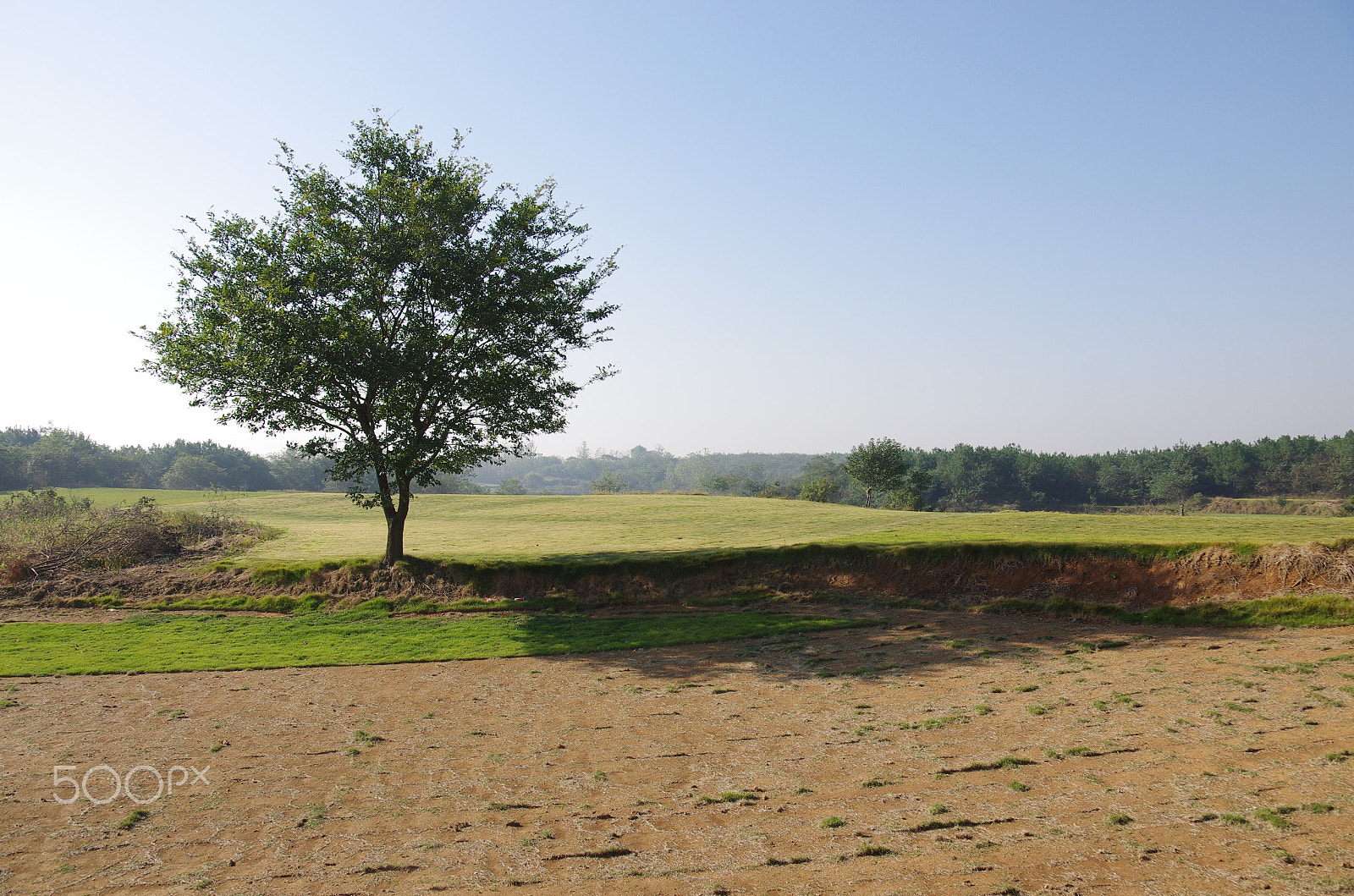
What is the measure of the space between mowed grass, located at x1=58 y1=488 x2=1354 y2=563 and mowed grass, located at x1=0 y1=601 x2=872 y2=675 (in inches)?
225

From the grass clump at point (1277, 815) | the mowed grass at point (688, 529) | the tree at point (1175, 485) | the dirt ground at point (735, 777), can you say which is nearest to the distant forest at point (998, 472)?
the tree at point (1175, 485)

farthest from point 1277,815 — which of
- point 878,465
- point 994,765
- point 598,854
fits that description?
point 878,465

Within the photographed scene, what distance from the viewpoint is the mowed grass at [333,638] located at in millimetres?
18797

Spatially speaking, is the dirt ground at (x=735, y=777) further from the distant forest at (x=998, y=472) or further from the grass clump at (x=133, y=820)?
the distant forest at (x=998, y=472)

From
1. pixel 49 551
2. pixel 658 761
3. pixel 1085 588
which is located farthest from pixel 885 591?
pixel 49 551

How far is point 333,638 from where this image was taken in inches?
843

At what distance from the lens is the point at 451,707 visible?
14703 millimetres

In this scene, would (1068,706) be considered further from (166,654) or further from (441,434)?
(166,654)

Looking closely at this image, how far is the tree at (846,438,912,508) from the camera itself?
80.2 metres

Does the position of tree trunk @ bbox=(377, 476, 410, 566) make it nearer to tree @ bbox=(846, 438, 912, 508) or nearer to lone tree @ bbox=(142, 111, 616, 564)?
lone tree @ bbox=(142, 111, 616, 564)

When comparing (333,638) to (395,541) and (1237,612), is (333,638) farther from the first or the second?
(1237,612)

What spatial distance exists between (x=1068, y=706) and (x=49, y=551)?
37.8 meters

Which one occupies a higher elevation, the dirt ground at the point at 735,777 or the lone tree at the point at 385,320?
the lone tree at the point at 385,320

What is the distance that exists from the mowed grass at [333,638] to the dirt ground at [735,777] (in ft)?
6.76
